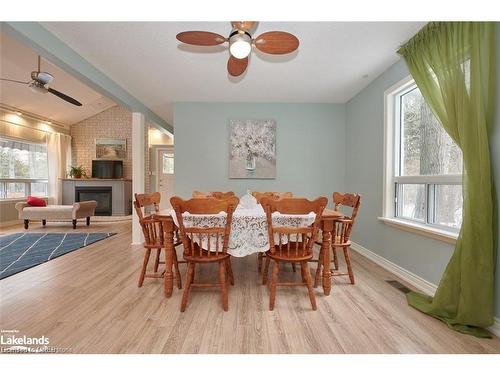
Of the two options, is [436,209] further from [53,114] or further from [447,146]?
[53,114]

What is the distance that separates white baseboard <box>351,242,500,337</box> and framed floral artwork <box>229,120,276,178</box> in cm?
205

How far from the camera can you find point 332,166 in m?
4.67

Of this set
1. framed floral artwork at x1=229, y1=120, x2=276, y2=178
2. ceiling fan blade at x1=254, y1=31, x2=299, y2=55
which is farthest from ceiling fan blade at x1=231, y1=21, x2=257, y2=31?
framed floral artwork at x1=229, y1=120, x2=276, y2=178

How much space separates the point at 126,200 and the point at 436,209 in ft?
25.0

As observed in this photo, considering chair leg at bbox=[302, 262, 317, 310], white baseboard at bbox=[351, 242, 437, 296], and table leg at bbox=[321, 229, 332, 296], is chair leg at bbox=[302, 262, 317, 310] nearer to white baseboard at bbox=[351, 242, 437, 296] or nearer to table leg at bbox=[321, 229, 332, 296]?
table leg at bbox=[321, 229, 332, 296]

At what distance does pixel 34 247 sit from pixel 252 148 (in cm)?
389

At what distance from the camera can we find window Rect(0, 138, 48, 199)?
5.96 metres

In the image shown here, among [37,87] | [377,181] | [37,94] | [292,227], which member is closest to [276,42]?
[292,227]

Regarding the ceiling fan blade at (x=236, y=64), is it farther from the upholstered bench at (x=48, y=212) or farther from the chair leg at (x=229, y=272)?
the upholstered bench at (x=48, y=212)

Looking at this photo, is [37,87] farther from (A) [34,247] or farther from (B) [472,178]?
(B) [472,178]

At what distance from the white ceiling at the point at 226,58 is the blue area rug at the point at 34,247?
2.64 meters

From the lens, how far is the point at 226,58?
3.06 meters

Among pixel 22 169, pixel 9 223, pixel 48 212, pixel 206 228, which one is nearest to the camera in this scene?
pixel 206 228

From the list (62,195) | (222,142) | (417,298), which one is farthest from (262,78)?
(62,195)
